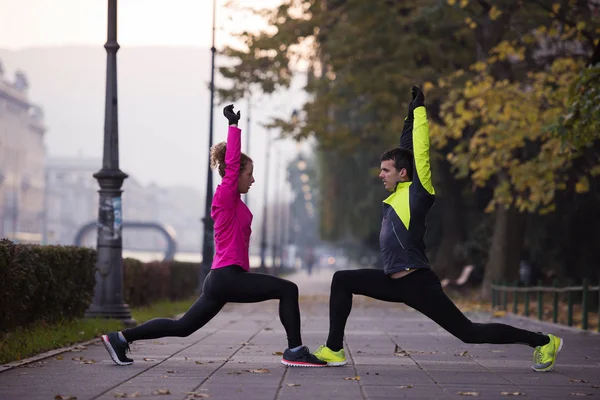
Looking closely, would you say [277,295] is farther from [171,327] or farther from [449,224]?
[449,224]

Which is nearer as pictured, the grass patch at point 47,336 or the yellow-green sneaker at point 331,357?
the yellow-green sneaker at point 331,357

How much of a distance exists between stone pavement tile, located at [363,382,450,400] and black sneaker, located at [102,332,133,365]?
2330 mm

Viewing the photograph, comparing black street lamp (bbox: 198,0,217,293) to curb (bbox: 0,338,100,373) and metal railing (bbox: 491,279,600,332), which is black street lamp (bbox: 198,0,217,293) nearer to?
metal railing (bbox: 491,279,600,332)

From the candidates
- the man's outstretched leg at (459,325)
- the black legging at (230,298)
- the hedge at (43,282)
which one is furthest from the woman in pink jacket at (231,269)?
the hedge at (43,282)

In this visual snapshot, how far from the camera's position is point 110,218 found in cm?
1588

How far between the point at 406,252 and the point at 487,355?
118 inches

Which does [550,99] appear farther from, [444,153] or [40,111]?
[40,111]

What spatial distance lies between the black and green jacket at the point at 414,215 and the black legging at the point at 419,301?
0.44 feet

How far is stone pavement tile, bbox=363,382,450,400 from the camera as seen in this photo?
7.62 m

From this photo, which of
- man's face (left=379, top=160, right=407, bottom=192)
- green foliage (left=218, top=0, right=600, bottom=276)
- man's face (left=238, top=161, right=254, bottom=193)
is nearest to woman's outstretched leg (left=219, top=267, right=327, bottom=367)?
man's face (left=238, top=161, right=254, bottom=193)

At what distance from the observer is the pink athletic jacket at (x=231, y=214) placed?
358 inches

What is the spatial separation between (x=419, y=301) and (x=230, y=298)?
1501 millimetres

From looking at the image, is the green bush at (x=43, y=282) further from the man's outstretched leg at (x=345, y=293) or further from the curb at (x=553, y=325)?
the curb at (x=553, y=325)

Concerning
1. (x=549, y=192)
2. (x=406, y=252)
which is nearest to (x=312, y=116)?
(x=549, y=192)
